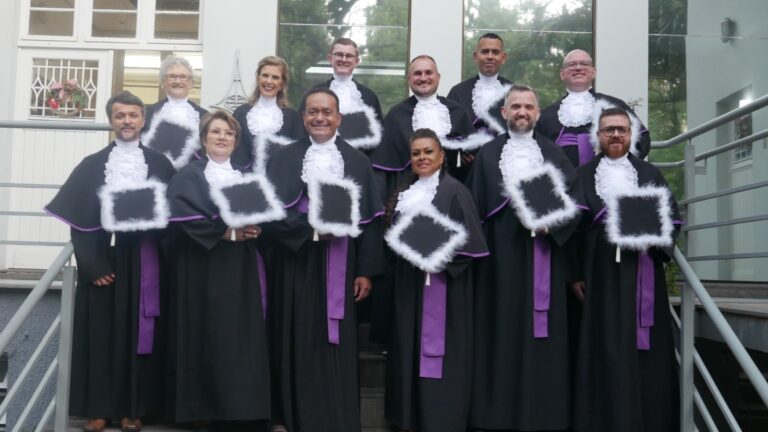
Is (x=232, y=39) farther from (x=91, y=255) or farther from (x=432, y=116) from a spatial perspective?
(x=91, y=255)

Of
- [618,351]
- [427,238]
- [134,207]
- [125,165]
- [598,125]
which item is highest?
[598,125]

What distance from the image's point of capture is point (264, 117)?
5934 mm

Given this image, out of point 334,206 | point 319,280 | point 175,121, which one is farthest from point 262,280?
point 175,121

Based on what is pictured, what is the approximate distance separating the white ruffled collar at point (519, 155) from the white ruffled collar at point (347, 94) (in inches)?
48.0

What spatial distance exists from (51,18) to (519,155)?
6.50m

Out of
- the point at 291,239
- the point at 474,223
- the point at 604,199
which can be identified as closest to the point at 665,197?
the point at 604,199

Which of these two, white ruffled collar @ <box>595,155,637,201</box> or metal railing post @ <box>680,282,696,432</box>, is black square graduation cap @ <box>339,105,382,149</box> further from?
metal railing post @ <box>680,282,696,432</box>

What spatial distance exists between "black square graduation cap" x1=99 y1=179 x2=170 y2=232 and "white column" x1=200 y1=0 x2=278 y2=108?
385 cm

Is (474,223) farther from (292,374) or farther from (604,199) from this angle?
(292,374)

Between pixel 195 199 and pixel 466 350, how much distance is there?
1.79m

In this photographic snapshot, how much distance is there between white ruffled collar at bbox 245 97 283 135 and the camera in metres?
5.89

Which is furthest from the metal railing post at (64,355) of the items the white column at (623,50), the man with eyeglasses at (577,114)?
the white column at (623,50)

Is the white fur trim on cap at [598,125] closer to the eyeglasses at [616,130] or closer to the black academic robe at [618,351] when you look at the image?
the eyeglasses at [616,130]

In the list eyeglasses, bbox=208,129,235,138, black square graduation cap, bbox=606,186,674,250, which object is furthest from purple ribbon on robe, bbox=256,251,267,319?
black square graduation cap, bbox=606,186,674,250
